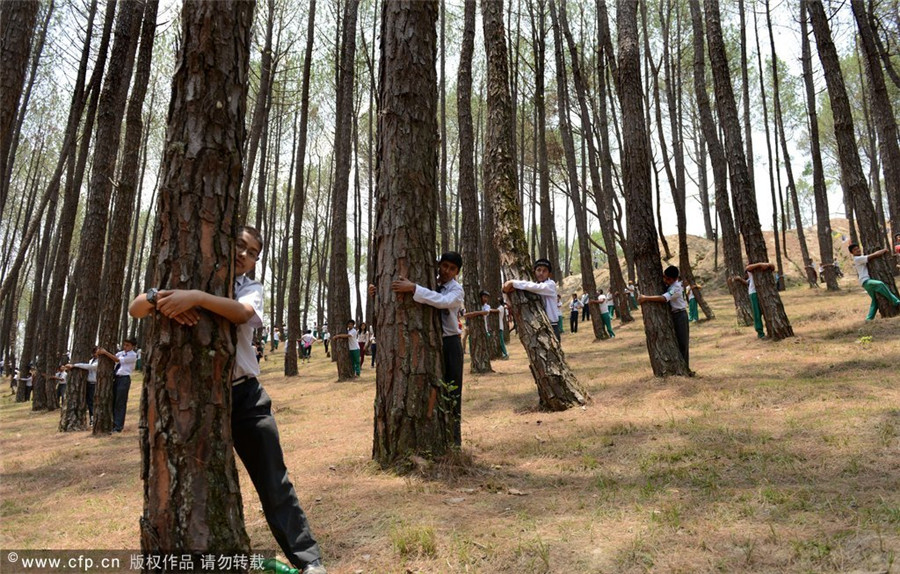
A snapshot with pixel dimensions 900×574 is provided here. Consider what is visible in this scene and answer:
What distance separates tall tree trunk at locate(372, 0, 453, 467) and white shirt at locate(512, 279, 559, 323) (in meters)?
2.29

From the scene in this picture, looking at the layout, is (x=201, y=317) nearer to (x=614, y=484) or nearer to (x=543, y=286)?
(x=614, y=484)

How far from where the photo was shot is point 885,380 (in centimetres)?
636

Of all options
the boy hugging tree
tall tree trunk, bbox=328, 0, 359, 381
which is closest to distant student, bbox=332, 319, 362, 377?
tall tree trunk, bbox=328, 0, 359, 381

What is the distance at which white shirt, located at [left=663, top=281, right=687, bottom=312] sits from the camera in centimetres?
790

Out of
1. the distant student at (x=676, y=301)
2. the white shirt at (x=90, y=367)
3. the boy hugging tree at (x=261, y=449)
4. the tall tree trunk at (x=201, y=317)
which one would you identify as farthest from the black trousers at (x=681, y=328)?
the white shirt at (x=90, y=367)

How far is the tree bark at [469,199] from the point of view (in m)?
12.0

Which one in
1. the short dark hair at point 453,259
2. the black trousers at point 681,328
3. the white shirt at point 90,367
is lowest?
the white shirt at point 90,367

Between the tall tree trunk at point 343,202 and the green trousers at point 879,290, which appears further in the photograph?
the tall tree trunk at point 343,202

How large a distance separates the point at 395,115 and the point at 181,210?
115 inches

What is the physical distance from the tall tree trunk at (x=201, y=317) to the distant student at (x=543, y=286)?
4.71 metres

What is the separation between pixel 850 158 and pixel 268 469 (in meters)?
11.2

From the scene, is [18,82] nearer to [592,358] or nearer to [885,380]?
[885,380]

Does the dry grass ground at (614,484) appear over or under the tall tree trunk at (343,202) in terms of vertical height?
under

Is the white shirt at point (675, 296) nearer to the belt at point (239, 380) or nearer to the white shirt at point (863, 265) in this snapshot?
the white shirt at point (863, 265)
